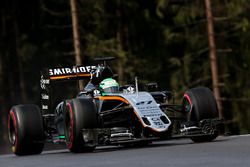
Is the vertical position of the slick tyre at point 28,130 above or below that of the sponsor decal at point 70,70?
below

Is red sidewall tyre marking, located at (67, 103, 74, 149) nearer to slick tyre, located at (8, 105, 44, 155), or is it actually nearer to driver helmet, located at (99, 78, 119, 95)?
slick tyre, located at (8, 105, 44, 155)

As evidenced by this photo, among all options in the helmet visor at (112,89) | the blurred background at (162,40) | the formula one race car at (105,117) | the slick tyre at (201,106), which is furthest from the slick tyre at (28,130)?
the blurred background at (162,40)

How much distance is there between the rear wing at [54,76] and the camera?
52.9 ft

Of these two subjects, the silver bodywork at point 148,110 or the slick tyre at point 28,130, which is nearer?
the silver bodywork at point 148,110

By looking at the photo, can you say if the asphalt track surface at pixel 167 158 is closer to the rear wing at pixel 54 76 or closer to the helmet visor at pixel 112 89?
the helmet visor at pixel 112 89

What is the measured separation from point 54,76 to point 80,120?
3008 mm

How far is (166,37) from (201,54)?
1907 millimetres

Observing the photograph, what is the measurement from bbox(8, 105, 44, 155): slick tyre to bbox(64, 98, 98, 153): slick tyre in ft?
3.87

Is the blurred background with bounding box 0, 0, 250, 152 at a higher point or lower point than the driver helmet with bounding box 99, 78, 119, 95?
higher

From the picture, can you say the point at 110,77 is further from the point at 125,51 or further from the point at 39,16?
the point at 39,16

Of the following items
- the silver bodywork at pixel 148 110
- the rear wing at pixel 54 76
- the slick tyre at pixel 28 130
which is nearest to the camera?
the silver bodywork at pixel 148 110

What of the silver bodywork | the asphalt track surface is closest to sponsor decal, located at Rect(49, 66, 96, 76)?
the silver bodywork

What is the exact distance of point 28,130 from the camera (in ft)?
47.8

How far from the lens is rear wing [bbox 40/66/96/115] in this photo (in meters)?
16.1
